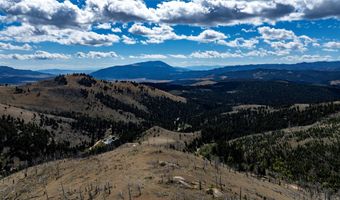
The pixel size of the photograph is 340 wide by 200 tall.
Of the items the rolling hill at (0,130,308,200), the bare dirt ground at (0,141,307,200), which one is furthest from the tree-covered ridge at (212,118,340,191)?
the bare dirt ground at (0,141,307,200)

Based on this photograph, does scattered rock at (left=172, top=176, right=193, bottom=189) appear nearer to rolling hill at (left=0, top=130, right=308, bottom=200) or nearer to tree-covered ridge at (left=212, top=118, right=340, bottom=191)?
rolling hill at (left=0, top=130, right=308, bottom=200)

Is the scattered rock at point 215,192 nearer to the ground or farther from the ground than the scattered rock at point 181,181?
nearer to the ground

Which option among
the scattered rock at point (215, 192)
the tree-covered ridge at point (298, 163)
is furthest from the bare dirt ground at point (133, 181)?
the tree-covered ridge at point (298, 163)

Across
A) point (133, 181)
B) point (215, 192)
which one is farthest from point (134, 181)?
point (215, 192)

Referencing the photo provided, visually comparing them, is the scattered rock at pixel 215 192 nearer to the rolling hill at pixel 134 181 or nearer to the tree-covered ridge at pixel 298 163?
the rolling hill at pixel 134 181

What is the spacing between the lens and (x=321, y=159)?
183 meters

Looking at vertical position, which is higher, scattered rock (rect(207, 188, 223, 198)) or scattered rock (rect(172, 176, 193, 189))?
scattered rock (rect(172, 176, 193, 189))

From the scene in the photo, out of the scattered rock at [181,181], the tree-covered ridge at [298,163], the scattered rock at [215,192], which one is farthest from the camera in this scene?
the tree-covered ridge at [298,163]

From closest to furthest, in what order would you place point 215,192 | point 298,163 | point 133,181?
point 215,192 → point 133,181 → point 298,163

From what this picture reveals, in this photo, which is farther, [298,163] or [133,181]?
[298,163]

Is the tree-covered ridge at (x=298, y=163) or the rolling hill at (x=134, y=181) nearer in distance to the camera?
the rolling hill at (x=134, y=181)

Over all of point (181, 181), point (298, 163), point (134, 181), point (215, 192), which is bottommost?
point (298, 163)

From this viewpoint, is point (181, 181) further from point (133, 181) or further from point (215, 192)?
point (133, 181)

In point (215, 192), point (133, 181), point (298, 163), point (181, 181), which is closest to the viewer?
point (215, 192)
